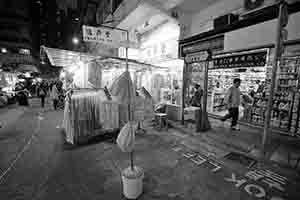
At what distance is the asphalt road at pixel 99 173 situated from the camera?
2514mm

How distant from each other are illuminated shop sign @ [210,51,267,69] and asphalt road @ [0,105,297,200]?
13.1 ft

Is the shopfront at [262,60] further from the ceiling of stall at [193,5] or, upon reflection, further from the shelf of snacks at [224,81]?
the ceiling of stall at [193,5]

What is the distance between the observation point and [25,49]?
24.1m

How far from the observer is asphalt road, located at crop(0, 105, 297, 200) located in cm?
251

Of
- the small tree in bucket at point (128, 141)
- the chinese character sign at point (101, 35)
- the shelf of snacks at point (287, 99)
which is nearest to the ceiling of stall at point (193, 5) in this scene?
the chinese character sign at point (101, 35)

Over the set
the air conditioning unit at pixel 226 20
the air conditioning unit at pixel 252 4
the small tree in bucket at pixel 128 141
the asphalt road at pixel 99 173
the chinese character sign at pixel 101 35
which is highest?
the air conditioning unit at pixel 252 4

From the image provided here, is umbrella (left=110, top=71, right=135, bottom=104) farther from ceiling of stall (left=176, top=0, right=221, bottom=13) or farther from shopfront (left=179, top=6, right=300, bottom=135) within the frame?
ceiling of stall (left=176, top=0, right=221, bottom=13)

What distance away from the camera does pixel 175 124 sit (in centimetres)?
648

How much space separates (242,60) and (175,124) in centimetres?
394

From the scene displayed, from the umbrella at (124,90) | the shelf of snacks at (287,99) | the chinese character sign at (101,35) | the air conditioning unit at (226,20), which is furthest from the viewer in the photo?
the shelf of snacks at (287,99)

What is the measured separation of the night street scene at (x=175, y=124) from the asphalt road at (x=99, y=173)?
0.08 feet

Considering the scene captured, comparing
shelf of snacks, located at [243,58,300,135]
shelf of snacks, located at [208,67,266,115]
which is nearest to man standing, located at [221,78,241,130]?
shelf of snacks, located at [243,58,300,135]

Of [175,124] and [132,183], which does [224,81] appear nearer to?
[175,124]

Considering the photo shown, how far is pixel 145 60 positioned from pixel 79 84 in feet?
16.7
